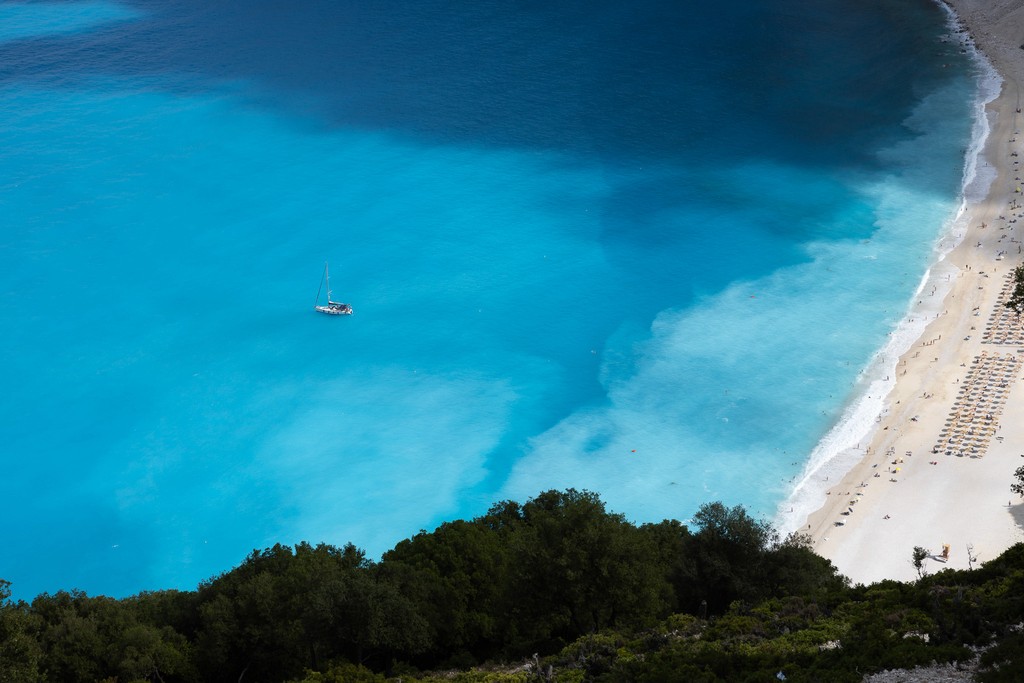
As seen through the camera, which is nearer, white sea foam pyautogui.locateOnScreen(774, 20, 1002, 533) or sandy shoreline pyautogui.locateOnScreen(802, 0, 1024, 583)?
sandy shoreline pyautogui.locateOnScreen(802, 0, 1024, 583)

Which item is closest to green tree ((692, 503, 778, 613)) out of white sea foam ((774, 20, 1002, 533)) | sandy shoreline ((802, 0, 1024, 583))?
sandy shoreline ((802, 0, 1024, 583))

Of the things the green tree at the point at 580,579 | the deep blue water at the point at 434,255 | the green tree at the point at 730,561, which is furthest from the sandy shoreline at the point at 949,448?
the green tree at the point at 580,579

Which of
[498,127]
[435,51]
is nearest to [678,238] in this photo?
[498,127]

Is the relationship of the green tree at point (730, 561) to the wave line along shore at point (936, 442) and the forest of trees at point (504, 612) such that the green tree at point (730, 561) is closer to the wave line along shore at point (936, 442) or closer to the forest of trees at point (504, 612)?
the forest of trees at point (504, 612)

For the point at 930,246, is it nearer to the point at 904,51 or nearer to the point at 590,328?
the point at 590,328

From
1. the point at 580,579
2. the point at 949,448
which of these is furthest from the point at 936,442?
the point at 580,579

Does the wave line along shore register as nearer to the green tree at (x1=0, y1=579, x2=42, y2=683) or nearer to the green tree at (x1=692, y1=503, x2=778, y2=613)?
the green tree at (x1=692, y1=503, x2=778, y2=613)
